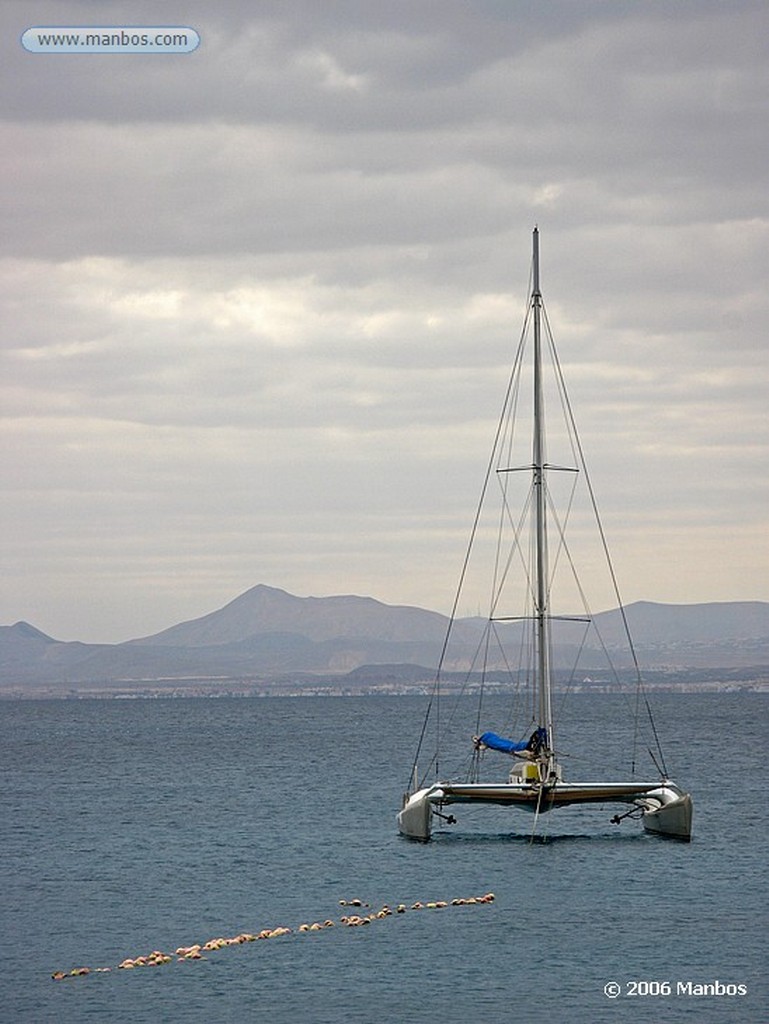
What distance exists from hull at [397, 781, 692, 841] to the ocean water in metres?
0.93

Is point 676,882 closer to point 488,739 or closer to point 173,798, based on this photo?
point 488,739

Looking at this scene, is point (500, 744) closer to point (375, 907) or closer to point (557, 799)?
point (557, 799)

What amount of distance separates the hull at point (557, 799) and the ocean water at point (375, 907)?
934mm

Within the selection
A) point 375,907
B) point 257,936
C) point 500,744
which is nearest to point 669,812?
point 500,744

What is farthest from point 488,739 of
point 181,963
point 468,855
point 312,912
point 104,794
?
point 104,794

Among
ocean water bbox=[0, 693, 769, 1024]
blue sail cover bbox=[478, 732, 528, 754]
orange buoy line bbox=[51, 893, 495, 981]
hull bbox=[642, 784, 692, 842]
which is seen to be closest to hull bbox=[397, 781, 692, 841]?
hull bbox=[642, 784, 692, 842]

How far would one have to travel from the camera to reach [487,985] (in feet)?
153

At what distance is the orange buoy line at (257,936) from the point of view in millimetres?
49906

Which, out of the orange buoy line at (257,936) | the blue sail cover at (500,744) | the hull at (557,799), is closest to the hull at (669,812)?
the hull at (557,799)

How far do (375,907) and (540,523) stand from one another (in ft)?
69.1

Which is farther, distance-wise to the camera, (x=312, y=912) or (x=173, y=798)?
(x=173, y=798)

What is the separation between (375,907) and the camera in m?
59.2

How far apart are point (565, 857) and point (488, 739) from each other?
732cm

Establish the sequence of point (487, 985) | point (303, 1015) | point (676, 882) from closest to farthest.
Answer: point (303, 1015)
point (487, 985)
point (676, 882)
